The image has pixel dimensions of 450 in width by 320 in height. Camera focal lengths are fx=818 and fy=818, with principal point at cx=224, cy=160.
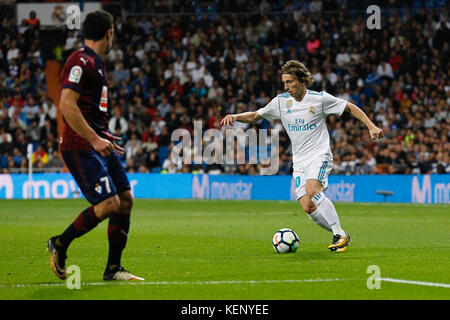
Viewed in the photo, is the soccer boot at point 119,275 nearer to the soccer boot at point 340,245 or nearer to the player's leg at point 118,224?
the player's leg at point 118,224

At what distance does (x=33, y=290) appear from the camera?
7109 millimetres

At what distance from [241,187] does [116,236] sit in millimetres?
20434


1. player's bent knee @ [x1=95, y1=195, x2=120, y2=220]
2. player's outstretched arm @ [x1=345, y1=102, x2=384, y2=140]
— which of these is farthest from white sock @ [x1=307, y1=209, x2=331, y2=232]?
player's bent knee @ [x1=95, y1=195, x2=120, y2=220]

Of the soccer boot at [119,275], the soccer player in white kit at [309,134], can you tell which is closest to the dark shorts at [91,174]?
the soccer boot at [119,275]

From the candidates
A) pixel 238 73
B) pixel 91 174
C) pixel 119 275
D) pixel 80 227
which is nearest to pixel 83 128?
pixel 91 174

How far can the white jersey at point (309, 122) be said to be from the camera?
11.1 meters

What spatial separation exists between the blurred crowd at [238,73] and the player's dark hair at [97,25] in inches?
763

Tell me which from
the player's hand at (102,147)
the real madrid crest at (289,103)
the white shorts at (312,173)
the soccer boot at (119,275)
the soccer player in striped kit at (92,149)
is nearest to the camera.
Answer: the player's hand at (102,147)

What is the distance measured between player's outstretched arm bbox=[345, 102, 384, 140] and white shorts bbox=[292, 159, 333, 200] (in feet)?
2.56

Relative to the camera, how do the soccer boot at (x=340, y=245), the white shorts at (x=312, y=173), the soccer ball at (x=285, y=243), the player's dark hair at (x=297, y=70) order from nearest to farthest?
the soccer ball at (x=285, y=243) → the soccer boot at (x=340, y=245) → the player's dark hair at (x=297, y=70) → the white shorts at (x=312, y=173)

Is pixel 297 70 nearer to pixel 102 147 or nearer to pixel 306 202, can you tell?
pixel 306 202

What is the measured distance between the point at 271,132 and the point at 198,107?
4.24 meters

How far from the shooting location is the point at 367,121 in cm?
1040

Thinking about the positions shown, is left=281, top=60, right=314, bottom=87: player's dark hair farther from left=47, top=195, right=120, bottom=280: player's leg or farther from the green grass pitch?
left=47, top=195, right=120, bottom=280: player's leg
